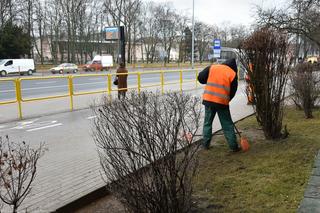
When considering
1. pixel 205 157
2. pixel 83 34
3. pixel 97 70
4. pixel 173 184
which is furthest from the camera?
pixel 83 34

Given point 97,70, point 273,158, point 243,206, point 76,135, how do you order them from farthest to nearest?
point 97,70 < point 76,135 < point 273,158 < point 243,206

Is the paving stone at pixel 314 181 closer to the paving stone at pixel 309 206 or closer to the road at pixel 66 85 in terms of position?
the paving stone at pixel 309 206

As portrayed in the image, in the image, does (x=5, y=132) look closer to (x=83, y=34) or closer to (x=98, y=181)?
(x=98, y=181)

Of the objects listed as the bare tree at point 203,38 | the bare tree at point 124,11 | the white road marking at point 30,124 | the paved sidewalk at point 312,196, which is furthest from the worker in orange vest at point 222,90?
the bare tree at point 203,38

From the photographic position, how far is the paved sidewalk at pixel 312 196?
3270mm

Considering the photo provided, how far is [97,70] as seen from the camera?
51.9m

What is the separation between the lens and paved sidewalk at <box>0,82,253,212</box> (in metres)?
4.21

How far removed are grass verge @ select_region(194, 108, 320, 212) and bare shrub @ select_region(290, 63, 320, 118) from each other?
85.0 inches

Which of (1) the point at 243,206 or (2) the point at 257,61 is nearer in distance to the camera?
(1) the point at 243,206

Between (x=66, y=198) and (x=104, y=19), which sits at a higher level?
(x=104, y=19)

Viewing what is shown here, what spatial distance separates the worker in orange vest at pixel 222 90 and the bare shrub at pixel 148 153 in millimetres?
2421

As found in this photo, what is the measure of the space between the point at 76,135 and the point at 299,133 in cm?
475

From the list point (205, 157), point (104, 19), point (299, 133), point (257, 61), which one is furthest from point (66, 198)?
point (104, 19)

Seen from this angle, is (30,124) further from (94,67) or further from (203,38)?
(203,38)
